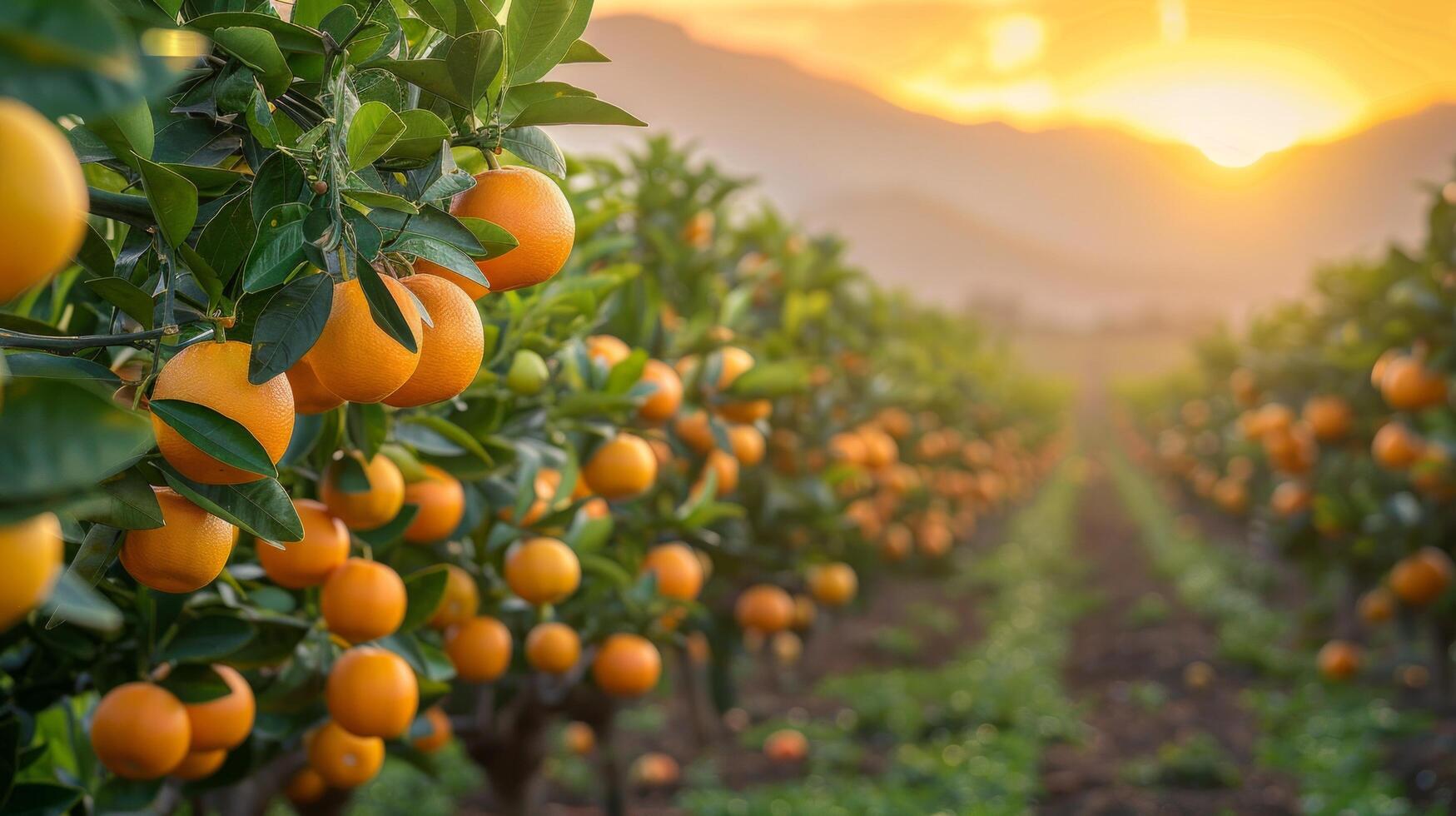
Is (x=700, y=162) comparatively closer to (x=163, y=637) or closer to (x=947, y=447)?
(x=163, y=637)

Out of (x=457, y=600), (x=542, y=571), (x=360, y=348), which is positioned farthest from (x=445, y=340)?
(x=457, y=600)

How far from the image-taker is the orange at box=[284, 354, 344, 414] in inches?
37.4

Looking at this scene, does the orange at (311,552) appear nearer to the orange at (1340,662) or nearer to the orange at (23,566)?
the orange at (23,566)

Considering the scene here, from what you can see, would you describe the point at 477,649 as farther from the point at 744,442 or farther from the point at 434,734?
the point at 744,442

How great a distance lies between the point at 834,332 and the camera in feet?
16.7

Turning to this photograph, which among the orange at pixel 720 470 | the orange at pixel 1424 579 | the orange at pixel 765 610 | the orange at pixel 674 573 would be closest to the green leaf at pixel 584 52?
the orange at pixel 674 573

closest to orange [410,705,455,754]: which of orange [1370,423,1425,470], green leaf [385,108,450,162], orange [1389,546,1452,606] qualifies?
green leaf [385,108,450,162]

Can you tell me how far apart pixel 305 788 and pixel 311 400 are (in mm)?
→ 1770

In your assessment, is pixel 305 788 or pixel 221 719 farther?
pixel 305 788

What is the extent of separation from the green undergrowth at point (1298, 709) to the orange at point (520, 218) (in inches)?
170

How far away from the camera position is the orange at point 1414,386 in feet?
11.9

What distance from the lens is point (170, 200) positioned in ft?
2.81

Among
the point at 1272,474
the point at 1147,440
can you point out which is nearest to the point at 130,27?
the point at 1272,474

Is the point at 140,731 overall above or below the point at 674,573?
above
